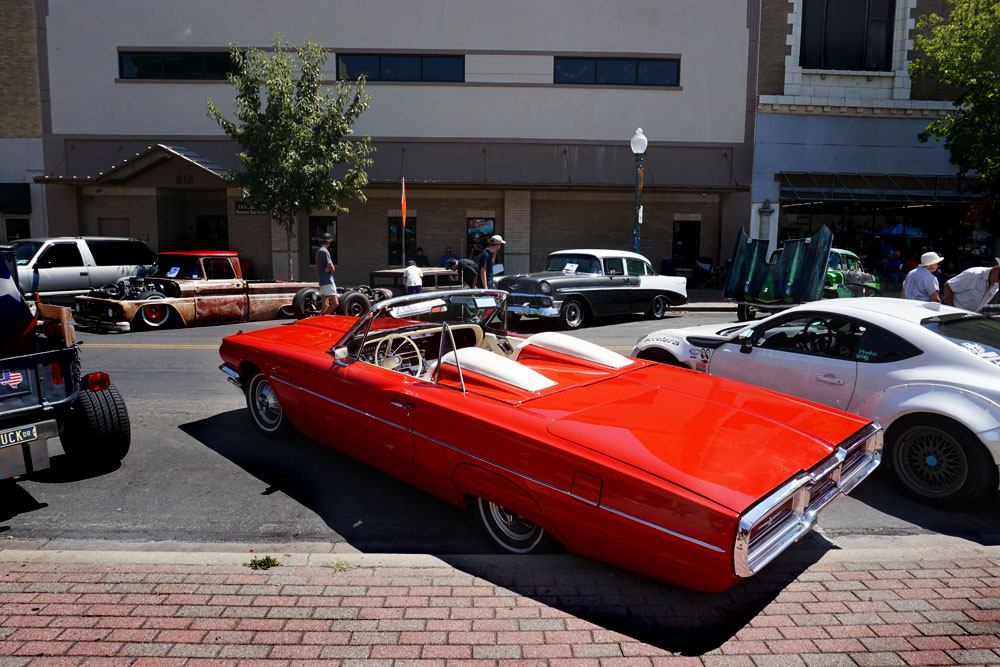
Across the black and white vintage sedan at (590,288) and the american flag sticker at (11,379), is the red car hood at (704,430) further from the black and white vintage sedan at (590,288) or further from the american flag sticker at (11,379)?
the black and white vintage sedan at (590,288)

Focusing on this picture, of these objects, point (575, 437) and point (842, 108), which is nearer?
point (575, 437)

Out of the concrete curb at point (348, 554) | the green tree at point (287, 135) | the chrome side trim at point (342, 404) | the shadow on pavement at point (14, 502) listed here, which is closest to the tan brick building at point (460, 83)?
the green tree at point (287, 135)

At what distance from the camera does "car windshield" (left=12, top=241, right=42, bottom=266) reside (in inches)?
571

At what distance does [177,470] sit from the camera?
566 centimetres

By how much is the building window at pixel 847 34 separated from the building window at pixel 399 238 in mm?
14489

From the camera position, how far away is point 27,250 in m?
14.7

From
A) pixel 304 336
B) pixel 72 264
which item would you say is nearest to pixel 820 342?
pixel 304 336

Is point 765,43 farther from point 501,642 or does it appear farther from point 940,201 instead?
point 501,642

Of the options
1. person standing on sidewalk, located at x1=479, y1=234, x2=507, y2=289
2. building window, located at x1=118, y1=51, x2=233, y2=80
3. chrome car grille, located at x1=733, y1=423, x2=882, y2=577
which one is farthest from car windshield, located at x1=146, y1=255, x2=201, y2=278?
chrome car grille, located at x1=733, y1=423, x2=882, y2=577

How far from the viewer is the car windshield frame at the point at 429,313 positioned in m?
5.01

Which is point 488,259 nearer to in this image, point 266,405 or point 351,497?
point 266,405

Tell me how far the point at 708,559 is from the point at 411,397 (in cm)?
211

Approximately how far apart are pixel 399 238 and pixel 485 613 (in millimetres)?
22025

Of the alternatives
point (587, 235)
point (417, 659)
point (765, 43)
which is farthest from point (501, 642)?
point (765, 43)
